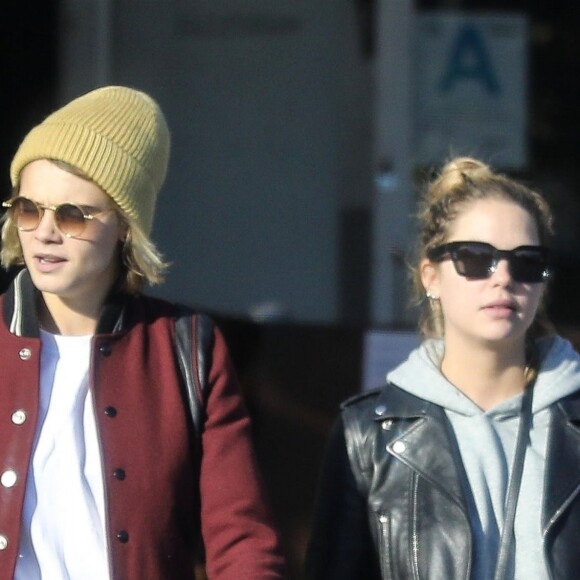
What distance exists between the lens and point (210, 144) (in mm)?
6801

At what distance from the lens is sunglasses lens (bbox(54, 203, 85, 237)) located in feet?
9.79

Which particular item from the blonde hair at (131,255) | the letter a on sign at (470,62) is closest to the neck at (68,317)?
the blonde hair at (131,255)

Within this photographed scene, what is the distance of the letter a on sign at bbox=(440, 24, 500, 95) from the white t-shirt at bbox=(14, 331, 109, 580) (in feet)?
12.9

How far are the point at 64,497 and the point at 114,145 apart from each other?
74 cm

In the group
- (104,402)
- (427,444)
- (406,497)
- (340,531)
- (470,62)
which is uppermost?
(470,62)

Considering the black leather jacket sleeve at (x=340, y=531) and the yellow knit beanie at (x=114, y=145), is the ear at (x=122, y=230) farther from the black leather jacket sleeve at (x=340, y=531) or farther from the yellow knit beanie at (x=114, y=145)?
the black leather jacket sleeve at (x=340, y=531)

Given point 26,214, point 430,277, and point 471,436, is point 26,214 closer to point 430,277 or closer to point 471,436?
point 430,277

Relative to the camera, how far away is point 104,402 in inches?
117

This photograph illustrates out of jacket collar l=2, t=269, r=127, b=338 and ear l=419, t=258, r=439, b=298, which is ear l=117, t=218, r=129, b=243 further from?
ear l=419, t=258, r=439, b=298

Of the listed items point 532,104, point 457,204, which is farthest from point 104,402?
point 532,104

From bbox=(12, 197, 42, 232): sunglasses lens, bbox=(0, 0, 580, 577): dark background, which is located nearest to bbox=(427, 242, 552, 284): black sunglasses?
bbox=(12, 197, 42, 232): sunglasses lens

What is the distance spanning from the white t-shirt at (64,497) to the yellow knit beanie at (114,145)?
Answer: 423 millimetres

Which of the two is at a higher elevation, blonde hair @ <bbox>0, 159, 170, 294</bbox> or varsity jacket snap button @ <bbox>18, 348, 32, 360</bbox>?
blonde hair @ <bbox>0, 159, 170, 294</bbox>

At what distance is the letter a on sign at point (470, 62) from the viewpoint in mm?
6551
